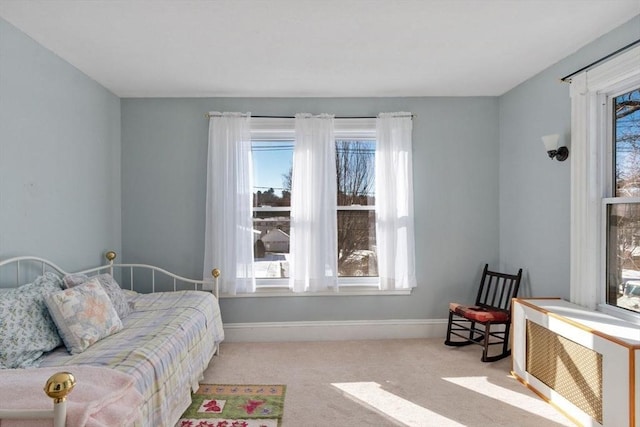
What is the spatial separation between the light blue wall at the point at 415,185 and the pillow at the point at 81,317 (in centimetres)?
149

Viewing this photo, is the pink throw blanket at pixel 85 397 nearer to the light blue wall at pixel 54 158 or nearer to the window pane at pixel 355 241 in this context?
the light blue wall at pixel 54 158

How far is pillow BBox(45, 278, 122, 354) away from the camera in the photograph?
6.84 feet

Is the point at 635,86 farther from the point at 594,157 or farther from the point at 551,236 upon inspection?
the point at 551,236

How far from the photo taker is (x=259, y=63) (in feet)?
9.83

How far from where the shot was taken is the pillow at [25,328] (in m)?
1.87

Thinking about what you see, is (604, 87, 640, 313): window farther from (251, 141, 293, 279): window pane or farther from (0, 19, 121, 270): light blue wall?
(0, 19, 121, 270): light blue wall

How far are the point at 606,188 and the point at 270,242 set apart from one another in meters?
2.84

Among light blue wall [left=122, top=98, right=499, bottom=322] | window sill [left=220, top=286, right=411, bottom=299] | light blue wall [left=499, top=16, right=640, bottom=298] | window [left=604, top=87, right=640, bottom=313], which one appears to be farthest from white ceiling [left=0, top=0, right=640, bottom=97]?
window sill [left=220, top=286, right=411, bottom=299]

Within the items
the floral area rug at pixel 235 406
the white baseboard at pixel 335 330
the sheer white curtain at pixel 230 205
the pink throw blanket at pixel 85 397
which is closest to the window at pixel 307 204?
the sheer white curtain at pixel 230 205

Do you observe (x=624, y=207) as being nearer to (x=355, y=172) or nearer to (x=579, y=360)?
(x=579, y=360)

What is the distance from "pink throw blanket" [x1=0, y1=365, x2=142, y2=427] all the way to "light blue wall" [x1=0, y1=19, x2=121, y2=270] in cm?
118

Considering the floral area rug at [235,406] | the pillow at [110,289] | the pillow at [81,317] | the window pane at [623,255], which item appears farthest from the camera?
the pillow at [110,289]

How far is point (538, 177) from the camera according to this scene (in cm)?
330

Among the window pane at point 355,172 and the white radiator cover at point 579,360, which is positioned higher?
the window pane at point 355,172
